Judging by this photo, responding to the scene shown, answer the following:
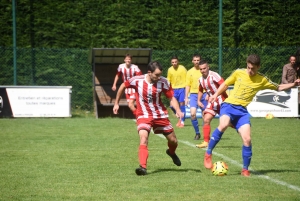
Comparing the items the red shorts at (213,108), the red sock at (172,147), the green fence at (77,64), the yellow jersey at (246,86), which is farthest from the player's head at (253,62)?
the green fence at (77,64)

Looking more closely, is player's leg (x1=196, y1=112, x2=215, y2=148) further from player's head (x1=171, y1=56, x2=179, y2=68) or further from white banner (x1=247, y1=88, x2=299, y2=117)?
white banner (x1=247, y1=88, x2=299, y2=117)

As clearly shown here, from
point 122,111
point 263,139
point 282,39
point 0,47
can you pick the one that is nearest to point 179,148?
point 263,139

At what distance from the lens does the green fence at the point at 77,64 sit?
21.6 m

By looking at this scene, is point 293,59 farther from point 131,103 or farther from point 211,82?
point 211,82

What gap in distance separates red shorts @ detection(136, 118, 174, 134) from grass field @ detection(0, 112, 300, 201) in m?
0.60

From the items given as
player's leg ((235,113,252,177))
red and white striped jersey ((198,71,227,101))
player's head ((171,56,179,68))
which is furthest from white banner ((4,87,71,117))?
player's leg ((235,113,252,177))

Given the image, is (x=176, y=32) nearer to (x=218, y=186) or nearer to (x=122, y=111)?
(x=122, y=111)

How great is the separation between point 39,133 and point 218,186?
27.0 feet

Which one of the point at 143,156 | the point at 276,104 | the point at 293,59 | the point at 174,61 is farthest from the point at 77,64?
the point at 143,156

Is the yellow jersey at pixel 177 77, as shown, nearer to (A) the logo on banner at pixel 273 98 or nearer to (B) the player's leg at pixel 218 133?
(A) the logo on banner at pixel 273 98

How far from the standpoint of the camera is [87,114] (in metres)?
21.6

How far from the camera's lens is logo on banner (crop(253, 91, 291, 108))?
65.4 ft

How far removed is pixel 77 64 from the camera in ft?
72.6

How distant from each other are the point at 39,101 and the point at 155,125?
1131cm
